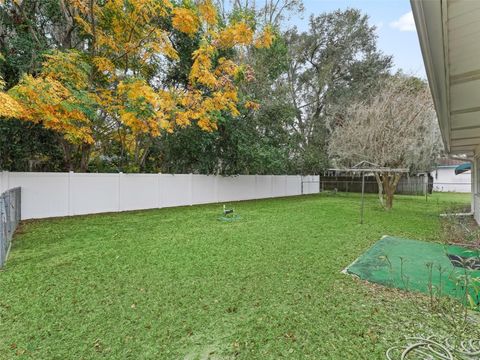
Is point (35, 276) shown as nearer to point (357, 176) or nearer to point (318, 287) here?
point (318, 287)

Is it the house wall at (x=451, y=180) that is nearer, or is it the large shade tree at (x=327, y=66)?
the large shade tree at (x=327, y=66)

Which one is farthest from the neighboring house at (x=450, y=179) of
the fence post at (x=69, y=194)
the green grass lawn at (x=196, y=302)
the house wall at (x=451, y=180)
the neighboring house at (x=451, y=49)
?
the fence post at (x=69, y=194)

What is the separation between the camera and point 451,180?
85.0 feet

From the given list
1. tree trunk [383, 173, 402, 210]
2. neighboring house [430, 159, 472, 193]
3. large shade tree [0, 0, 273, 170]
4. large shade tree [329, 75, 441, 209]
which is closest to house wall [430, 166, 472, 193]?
neighboring house [430, 159, 472, 193]

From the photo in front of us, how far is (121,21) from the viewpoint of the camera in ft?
26.3

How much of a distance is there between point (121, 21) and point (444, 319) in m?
9.76

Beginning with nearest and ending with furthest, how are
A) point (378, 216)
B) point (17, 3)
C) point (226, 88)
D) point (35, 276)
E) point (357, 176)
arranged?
point (35, 276) → point (17, 3) → point (378, 216) → point (226, 88) → point (357, 176)

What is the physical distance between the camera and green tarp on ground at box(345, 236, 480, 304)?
326 centimetres

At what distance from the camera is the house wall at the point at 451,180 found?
2265cm

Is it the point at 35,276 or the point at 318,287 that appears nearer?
the point at 318,287

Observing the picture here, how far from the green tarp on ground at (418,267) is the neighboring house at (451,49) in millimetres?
1808

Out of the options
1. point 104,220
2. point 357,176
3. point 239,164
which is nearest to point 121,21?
point 104,220

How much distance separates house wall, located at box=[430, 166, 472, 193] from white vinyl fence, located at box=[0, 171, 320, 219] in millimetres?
16927

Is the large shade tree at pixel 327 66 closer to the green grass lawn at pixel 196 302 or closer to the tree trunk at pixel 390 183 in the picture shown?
the tree trunk at pixel 390 183
